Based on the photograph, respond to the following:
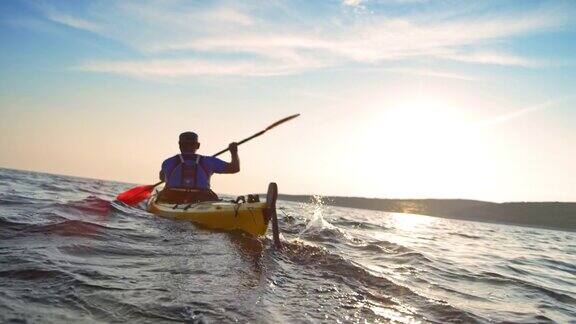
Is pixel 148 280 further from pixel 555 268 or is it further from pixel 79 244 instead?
pixel 555 268

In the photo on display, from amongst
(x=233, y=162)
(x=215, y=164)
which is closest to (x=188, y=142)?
(x=215, y=164)

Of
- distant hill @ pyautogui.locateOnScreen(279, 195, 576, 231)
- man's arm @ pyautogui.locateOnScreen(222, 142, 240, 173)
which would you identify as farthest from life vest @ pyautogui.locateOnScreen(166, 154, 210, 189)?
distant hill @ pyautogui.locateOnScreen(279, 195, 576, 231)

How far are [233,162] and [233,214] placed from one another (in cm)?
250

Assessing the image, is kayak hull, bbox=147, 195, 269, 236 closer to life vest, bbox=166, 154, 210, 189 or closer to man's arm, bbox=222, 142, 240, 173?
life vest, bbox=166, 154, 210, 189

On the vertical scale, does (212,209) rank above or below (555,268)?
above

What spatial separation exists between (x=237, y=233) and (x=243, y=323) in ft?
16.9

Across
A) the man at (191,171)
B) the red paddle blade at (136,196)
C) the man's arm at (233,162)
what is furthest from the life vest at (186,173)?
the red paddle blade at (136,196)

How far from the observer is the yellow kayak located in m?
8.13

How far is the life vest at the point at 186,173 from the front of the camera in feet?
34.0

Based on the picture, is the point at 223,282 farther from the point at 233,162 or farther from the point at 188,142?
the point at 233,162

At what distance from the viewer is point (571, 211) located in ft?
211

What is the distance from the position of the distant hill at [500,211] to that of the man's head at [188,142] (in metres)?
61.1

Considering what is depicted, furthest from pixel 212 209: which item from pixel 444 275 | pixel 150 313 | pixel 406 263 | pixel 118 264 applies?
pixel 150 313

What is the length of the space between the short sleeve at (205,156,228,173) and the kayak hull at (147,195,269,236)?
4.04 ft
